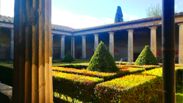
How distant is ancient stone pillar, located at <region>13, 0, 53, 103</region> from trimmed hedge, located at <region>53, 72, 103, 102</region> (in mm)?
3502

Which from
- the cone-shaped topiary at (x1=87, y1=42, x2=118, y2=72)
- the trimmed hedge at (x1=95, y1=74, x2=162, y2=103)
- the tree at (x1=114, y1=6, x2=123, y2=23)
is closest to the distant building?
the tree at (x1=114, y1=6, x2=123, y2=23)

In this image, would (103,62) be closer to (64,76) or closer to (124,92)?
(64,76)

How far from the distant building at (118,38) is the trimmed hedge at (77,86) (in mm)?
15245

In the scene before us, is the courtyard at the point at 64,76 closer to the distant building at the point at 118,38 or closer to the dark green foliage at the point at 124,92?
the dark green foliage at the point at 124,92

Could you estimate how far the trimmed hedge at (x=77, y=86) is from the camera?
5828 millimetres

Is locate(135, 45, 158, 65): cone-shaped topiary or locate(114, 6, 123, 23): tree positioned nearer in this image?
locate(135, 45, 158, 65): cone-shaped topiary

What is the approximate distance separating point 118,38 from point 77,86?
23.6 metres

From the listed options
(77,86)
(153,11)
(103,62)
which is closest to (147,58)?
(103,62)

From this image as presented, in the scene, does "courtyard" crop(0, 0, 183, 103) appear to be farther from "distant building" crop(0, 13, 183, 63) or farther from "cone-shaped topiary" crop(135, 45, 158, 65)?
"distant building" crop(0, 13, 183, 63)

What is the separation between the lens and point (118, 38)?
29188 mm

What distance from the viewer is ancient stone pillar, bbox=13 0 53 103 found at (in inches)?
87.7

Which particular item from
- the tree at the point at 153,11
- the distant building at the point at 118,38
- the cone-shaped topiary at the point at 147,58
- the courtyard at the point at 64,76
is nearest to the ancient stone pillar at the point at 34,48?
the courtyard at the point at 64,76

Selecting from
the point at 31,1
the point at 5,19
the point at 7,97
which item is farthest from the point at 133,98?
the point at 5,19

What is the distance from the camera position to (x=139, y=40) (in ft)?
88.2
